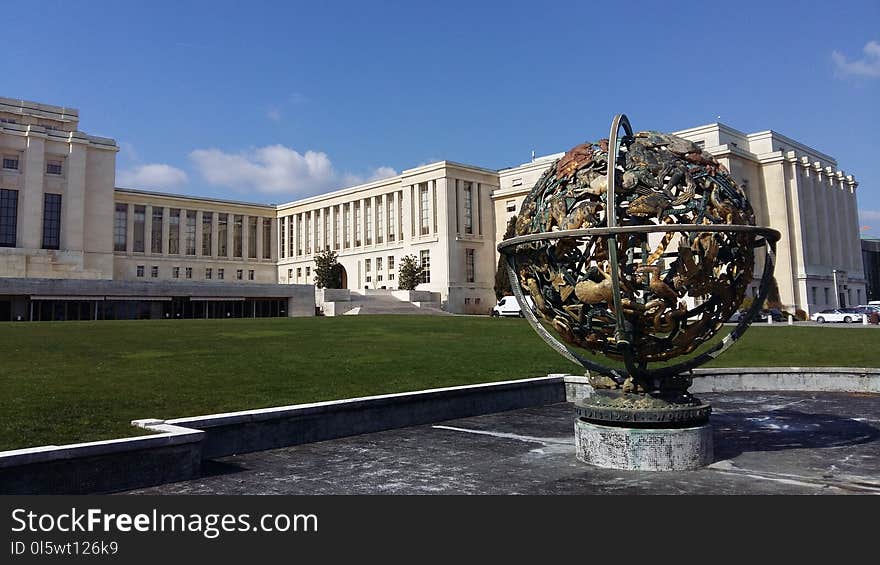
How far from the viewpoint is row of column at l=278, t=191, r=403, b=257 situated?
8800 centimetres

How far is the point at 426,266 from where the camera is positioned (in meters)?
81.6

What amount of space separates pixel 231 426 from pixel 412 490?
335cm

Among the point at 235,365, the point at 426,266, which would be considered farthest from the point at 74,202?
the point at 235,365

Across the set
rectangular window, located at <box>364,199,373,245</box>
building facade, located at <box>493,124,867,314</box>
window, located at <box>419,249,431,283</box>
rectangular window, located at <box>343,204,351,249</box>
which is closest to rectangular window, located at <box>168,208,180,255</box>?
rectangular window, located at <box>343,204,351,249</box>

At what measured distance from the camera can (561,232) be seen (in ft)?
27.0

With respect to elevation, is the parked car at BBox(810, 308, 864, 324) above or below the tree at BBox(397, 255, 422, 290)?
below

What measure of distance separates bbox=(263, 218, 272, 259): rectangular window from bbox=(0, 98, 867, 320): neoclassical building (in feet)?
0.81

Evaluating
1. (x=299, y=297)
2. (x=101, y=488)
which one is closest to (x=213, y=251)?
(x=299, y=297)

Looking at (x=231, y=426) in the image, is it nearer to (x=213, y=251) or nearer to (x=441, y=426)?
(x=441, y=426)

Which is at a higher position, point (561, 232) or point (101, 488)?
point (561, 232)

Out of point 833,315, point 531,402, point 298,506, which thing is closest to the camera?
point 298,506

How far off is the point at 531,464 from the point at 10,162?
241 feet

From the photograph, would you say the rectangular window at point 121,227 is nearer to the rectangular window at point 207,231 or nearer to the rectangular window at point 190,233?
the rectangular window at point 190,233

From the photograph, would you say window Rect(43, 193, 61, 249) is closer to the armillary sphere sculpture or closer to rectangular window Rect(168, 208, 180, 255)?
rectangular window Rect(168, 208, 180, 255)
